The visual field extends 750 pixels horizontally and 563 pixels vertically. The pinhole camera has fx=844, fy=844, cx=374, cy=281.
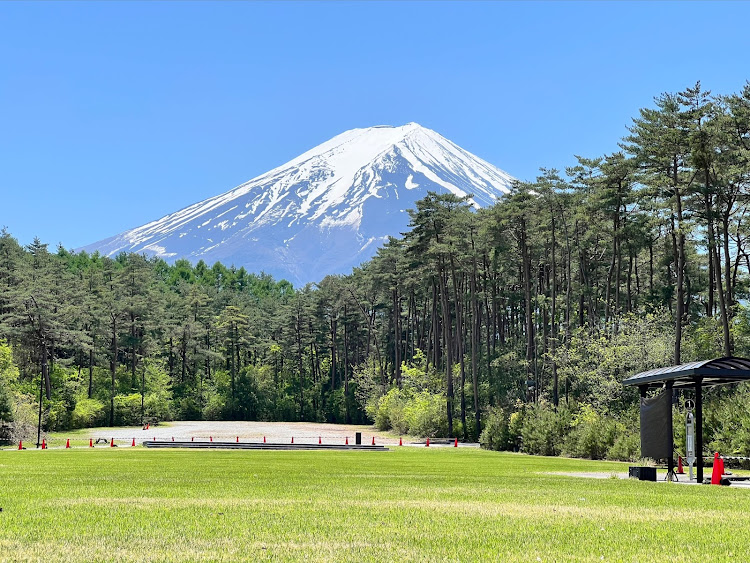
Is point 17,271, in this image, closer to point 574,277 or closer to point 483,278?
point 483,278

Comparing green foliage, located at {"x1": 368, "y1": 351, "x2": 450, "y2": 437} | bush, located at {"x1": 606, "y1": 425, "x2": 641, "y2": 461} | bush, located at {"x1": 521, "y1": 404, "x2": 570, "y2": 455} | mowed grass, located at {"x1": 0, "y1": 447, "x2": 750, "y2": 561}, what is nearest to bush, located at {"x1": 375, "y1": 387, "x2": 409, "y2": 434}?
green foliage, located at {"x1": 368, "y1": 351, "x2": 450, "y2": 437}

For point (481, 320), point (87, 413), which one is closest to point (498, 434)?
point (481, 320)

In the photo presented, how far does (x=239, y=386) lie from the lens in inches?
4306

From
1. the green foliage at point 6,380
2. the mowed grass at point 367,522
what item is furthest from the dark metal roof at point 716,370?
the green foliage at point 6,380

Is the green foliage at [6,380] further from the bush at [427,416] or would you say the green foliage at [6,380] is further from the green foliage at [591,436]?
the green foliage at [591,436]

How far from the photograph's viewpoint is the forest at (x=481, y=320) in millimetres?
42594

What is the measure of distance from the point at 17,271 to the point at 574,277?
58.2 m

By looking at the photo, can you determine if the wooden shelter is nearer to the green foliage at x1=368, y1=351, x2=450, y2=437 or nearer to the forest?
the forest

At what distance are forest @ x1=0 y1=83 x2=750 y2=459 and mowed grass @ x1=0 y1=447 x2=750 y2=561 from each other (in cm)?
1607

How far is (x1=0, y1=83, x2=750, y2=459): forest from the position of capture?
42.6 m

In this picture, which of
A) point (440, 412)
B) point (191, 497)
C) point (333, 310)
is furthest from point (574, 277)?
point (191, 497)

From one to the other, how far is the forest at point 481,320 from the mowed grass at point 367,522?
16068mm

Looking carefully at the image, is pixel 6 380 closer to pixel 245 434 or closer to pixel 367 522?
pixel 245 434

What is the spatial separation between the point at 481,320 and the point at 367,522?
82.8m
